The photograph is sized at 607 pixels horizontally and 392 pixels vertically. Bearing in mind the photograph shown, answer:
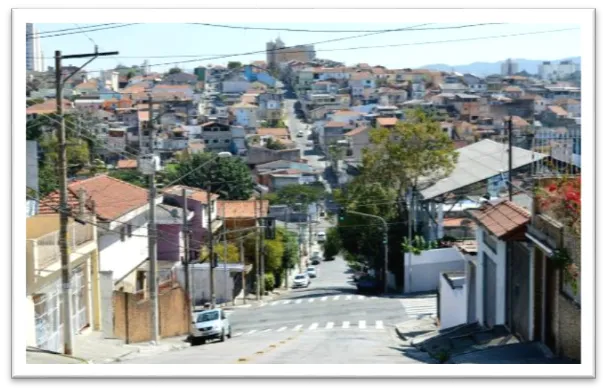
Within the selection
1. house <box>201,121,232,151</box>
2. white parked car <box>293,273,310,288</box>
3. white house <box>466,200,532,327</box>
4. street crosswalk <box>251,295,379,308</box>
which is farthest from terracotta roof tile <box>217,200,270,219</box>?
white house <box>466,200,532,327</box>

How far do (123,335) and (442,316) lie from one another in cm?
520

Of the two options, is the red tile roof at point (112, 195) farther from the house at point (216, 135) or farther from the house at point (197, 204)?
the house at point (216, 135)

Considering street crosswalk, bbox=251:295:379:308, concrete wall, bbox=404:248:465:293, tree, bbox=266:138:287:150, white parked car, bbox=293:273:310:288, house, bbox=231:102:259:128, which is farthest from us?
house, bbox=231:102:259:128

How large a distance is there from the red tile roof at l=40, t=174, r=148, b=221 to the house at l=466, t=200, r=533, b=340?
5994 mm

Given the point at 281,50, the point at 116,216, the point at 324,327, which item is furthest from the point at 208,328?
the point at 281,50

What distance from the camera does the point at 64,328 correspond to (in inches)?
445

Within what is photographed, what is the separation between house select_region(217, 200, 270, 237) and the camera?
22.7 meters

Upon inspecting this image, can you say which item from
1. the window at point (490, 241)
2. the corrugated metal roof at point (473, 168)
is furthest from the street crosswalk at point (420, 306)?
the window at point (490, 241)

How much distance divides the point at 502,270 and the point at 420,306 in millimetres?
7625

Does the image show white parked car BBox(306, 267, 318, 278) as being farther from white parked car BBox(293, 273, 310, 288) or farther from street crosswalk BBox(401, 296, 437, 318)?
street crosswalk BBox(401, 296, 437, 318)

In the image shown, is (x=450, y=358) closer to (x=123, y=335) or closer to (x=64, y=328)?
(x=64, y=328)

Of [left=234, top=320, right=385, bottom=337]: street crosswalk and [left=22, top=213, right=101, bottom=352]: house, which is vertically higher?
[left=22, top=213, right=101, bottom=352]: house

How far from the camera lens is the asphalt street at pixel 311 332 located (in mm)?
A: 9453

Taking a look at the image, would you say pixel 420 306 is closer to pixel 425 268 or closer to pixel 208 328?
pixel 425 268
